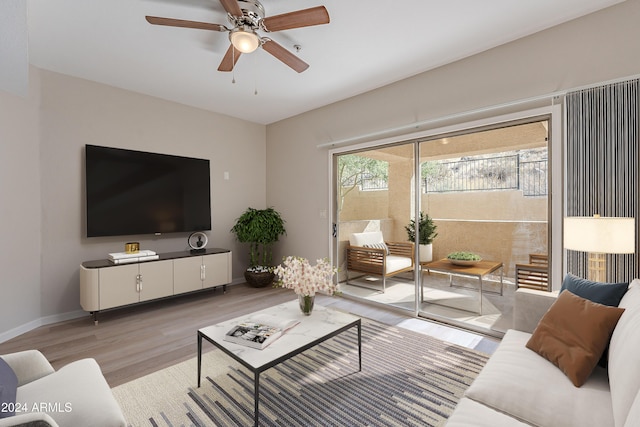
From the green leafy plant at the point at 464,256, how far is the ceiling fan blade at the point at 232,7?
2.88 m

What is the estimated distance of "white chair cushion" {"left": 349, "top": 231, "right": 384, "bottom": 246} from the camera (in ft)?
12.5

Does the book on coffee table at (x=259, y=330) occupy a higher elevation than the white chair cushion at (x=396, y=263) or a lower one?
lower

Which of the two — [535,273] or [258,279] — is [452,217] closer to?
[535,273]

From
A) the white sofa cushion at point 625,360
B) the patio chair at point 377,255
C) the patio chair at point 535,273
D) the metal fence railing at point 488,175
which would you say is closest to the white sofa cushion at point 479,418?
the white sofa cushion at point 625,360

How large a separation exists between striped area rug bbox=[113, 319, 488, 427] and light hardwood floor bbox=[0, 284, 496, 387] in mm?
293

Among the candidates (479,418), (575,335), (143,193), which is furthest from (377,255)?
(143,193)

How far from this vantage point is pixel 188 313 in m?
3.46

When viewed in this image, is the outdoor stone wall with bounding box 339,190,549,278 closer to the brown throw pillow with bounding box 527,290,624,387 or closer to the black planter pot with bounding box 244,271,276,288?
the brown throw pillow with bounding box 527,290,624,387

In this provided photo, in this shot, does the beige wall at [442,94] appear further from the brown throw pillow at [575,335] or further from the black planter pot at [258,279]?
the brown throw pillow at [575,335]

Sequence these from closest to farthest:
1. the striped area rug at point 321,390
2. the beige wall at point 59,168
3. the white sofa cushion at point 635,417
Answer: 1. the white sofa cushion at point 635,417
2. the striped area rug at point 321,390
3. the beige wall at point 59,168

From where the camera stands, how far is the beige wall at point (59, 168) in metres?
2.88

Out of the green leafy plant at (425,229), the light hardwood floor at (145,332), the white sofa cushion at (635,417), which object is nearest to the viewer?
the white sofa cushion at (635,417)

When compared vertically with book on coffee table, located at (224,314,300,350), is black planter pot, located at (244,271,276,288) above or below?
below

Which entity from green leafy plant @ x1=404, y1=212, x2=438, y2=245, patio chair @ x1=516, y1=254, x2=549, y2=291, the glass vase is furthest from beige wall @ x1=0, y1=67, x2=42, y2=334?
patio chair @ x1=516, y1=254, x2=549, y2=291
